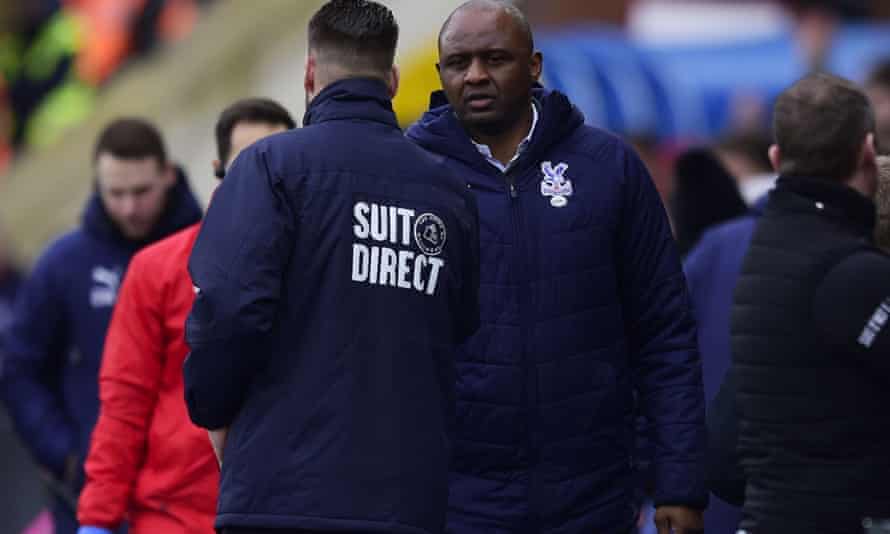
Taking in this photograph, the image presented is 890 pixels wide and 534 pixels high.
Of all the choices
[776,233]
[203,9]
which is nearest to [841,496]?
[776,233]

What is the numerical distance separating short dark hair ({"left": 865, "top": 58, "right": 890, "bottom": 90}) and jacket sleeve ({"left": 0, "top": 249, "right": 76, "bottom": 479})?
12.5ft

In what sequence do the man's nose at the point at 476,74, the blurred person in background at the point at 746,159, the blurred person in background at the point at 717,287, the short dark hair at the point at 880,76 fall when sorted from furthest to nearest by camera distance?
the blurred person in background at the point at 746,159, the short dark hair at the point at 880,76, the blurred person in background at the point at 717,287, the man's nose at the point at 476,74

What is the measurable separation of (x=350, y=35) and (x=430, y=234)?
56 centimetres

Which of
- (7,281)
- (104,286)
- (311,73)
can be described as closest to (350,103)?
(311,73)

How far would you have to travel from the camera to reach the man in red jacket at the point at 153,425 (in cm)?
760

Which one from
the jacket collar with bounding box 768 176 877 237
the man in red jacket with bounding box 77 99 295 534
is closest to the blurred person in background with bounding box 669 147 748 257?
the man in red jacket with bounding box 77 99 295 534

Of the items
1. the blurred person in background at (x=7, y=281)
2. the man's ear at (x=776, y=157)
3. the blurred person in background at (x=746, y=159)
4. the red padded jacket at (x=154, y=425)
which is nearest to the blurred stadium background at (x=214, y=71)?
the blurred person in background at (x=7, y=281)

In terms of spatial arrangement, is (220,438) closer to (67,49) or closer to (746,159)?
(746,159)

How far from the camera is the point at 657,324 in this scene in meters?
7.07

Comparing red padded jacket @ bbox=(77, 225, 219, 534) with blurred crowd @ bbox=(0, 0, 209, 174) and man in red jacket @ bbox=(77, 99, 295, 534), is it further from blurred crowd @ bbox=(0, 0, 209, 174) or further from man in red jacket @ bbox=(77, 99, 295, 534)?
blurred crowd @ bbox=(0, 0, 209, 174)

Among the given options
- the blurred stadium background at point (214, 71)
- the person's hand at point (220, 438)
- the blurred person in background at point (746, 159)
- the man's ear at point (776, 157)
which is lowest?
the blurred stadium background at point (214, 71)

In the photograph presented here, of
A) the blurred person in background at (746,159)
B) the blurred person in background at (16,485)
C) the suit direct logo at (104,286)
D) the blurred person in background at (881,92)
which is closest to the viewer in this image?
the suit direct logo at (104,286)

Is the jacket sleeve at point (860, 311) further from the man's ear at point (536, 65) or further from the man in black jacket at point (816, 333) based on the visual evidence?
the man's ear at point (536, 65)

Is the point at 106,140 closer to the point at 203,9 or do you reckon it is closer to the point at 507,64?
the point at 507,64
